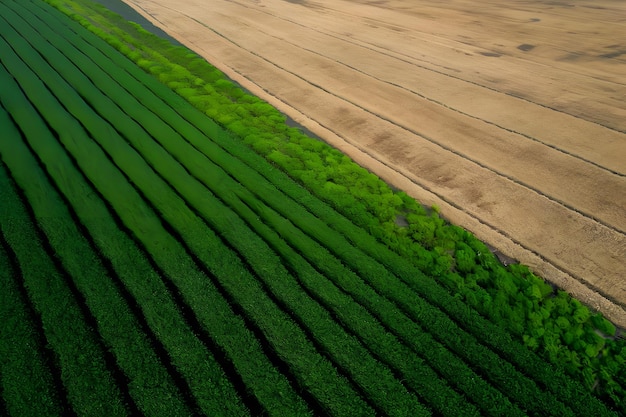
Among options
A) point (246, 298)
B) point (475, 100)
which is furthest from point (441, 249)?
point (475, 100)

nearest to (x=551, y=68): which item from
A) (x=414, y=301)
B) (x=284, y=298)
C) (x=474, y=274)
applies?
(x=474, y=274)

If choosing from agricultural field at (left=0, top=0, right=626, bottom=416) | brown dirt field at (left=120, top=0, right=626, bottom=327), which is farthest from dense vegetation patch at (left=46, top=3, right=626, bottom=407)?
brown dirt field at (left=120, top=0, right=626, bottom=327)

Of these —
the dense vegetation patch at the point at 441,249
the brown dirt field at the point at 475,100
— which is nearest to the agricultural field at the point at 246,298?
the dense vegetation patch at the point at 441,249

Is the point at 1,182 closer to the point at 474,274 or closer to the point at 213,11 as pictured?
the point at 474,274

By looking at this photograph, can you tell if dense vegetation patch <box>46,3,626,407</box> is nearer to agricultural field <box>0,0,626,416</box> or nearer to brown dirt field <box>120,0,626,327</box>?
agricultural field <box>0,0,626,416</box>

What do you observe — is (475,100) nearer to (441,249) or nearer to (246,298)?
(441,249)

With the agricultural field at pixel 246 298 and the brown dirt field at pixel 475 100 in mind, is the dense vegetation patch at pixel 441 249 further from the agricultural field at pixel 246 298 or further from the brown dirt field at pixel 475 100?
the brown dirt field at pixel 475 100
